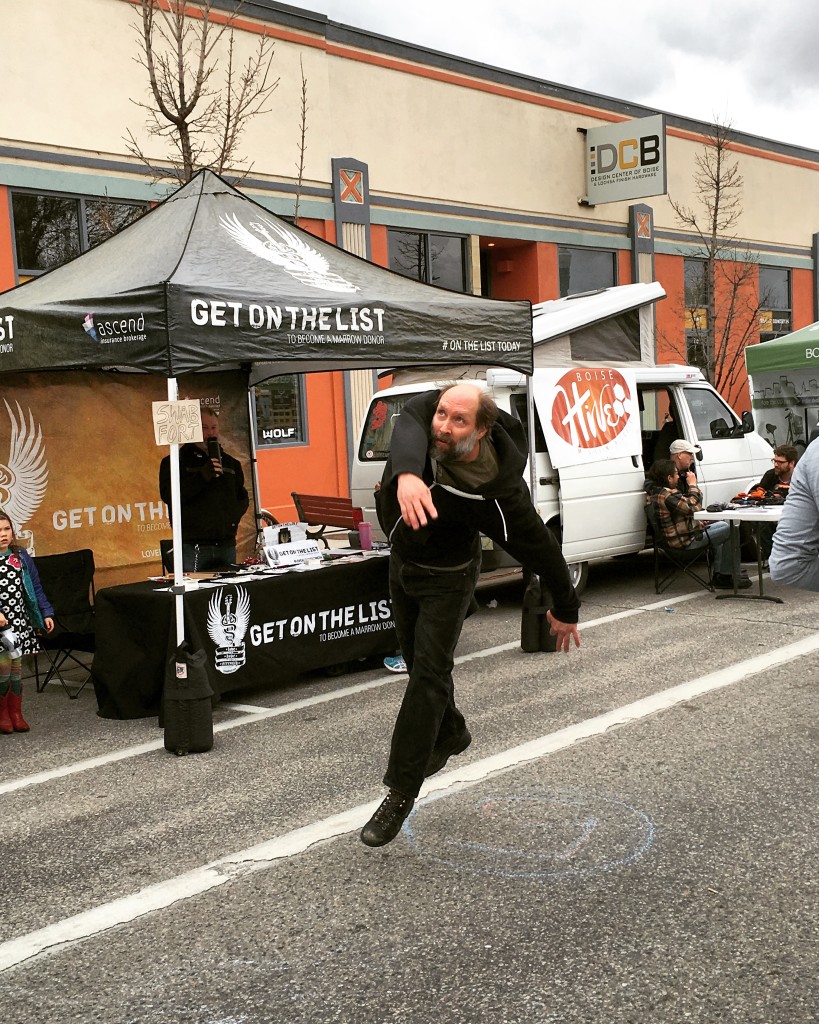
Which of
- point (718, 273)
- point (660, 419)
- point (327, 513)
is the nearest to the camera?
point (327, 513)

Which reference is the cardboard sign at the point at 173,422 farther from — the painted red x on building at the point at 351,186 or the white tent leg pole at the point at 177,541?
the painted red x on building at the point at 351,186

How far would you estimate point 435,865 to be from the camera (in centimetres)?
409

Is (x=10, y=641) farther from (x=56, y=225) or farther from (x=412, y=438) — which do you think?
(x=56, y=225)

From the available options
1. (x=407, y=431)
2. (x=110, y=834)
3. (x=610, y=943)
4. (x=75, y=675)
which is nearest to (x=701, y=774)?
(x=610, y=943)

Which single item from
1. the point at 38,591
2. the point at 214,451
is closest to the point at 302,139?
A: the point at 214,451

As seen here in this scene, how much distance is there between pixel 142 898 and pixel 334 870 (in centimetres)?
73

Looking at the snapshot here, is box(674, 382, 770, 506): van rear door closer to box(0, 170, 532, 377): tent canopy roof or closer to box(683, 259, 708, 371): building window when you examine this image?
box(0, 170, 532, 377): tent canopy roof

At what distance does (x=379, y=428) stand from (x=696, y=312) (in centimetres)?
1432

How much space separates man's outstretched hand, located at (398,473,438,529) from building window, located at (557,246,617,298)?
54.1ft

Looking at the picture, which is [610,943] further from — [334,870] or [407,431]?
[407,431]

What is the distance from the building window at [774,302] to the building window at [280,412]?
523 inches

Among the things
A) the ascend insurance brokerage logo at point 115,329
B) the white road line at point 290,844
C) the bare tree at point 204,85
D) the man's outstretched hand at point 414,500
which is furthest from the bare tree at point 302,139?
the man's outstretched hand at point 414,500

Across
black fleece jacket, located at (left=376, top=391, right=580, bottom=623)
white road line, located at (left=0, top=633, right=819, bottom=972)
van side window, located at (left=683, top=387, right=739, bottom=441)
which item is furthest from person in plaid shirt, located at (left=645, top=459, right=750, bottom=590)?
black fleece jacket, located at (left=376, top=391, right=580, bottom=623)

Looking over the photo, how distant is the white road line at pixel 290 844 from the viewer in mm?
3668
